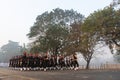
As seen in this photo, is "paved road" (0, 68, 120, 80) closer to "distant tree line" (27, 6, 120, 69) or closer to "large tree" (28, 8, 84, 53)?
"distant tree line" (27, 6, 120, 69)

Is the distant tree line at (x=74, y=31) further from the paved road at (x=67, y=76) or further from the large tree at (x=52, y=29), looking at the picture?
the paved road at (x=67, y=76)

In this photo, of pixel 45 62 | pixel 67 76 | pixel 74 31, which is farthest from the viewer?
pixel 74 31

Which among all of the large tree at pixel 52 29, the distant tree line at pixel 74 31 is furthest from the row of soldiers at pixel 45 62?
the large tree at pixel 52 29

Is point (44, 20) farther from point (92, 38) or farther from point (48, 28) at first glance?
point (92, 38)

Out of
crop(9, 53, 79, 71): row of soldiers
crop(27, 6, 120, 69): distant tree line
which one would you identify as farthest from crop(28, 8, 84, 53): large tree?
crop(9, 53, 79, 71): row of soldiers

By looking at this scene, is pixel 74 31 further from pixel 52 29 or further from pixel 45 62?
pixel 45 62

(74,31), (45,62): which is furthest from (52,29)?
(45,62)

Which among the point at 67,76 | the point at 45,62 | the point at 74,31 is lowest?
the point at 67,76

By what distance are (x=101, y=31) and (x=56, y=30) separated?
649 inches

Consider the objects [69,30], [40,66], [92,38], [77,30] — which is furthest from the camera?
[69,30]

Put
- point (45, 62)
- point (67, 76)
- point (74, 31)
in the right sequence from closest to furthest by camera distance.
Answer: point (67, 76)
point (45, 62)
point (74, 31)

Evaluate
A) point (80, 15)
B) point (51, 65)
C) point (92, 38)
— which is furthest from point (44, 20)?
point (51, 65)

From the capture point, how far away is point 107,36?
45625 millimetres

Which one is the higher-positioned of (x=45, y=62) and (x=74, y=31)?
(x=74, y=31)
